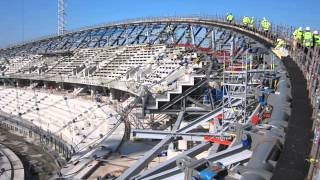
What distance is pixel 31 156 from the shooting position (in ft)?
85.0

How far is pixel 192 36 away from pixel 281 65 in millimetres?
31061

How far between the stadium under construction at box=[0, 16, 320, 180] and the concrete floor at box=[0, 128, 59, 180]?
0.12m

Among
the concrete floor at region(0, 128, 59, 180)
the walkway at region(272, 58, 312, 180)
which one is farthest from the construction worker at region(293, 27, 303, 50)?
the concrete floor at region(0, 128, 59, 180)

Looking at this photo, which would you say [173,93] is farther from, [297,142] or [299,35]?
[297,142]

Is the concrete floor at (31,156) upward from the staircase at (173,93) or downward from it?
A: downward

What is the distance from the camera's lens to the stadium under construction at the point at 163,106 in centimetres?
593

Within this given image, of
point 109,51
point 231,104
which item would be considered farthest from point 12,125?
point 231,104

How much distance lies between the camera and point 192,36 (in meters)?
44.0

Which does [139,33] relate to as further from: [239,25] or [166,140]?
[166,140]

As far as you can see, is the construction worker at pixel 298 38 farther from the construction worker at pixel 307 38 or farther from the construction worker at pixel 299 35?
the construction worker at pixel 307 38

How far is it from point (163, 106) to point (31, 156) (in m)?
10.7

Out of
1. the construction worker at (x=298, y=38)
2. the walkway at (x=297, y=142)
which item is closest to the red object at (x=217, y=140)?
the walkway at (x=297, y=142)

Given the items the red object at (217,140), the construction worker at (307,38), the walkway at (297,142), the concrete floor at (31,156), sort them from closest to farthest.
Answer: the walkway at (297,142), the red object at (217,140), the construction worker at (307,38), the concrete floor at (31,156)

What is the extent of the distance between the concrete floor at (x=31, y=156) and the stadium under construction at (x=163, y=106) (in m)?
0.12
